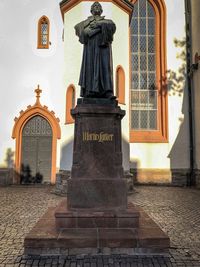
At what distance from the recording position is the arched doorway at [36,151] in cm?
1421

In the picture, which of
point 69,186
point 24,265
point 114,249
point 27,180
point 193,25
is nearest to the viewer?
point 24,265

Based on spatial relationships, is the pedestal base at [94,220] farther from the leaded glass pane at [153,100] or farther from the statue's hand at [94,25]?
the leaded glass pane at [153,100]

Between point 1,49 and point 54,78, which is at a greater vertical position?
point 1,49

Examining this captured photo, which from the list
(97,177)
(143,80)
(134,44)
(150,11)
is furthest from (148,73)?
(97,177)

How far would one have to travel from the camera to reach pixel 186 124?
14773 millimetres

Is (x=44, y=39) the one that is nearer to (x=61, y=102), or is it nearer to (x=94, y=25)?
(x=61, y=102)

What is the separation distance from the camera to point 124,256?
14.3 ft

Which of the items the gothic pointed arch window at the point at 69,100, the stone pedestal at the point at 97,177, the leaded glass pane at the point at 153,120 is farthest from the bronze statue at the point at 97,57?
the leaded glass pane at the point at 153,120

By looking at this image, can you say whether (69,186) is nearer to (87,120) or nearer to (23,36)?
(87,120)

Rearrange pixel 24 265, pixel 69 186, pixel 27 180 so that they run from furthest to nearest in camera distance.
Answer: pixel 27 180 → pixel 69 186 → pixel 24 265

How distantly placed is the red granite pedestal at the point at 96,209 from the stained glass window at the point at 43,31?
10055 millimetres

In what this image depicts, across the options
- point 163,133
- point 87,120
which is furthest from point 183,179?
point 87,120

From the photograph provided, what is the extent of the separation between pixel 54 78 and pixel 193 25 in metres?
7.43

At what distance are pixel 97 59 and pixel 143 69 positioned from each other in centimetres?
1031
